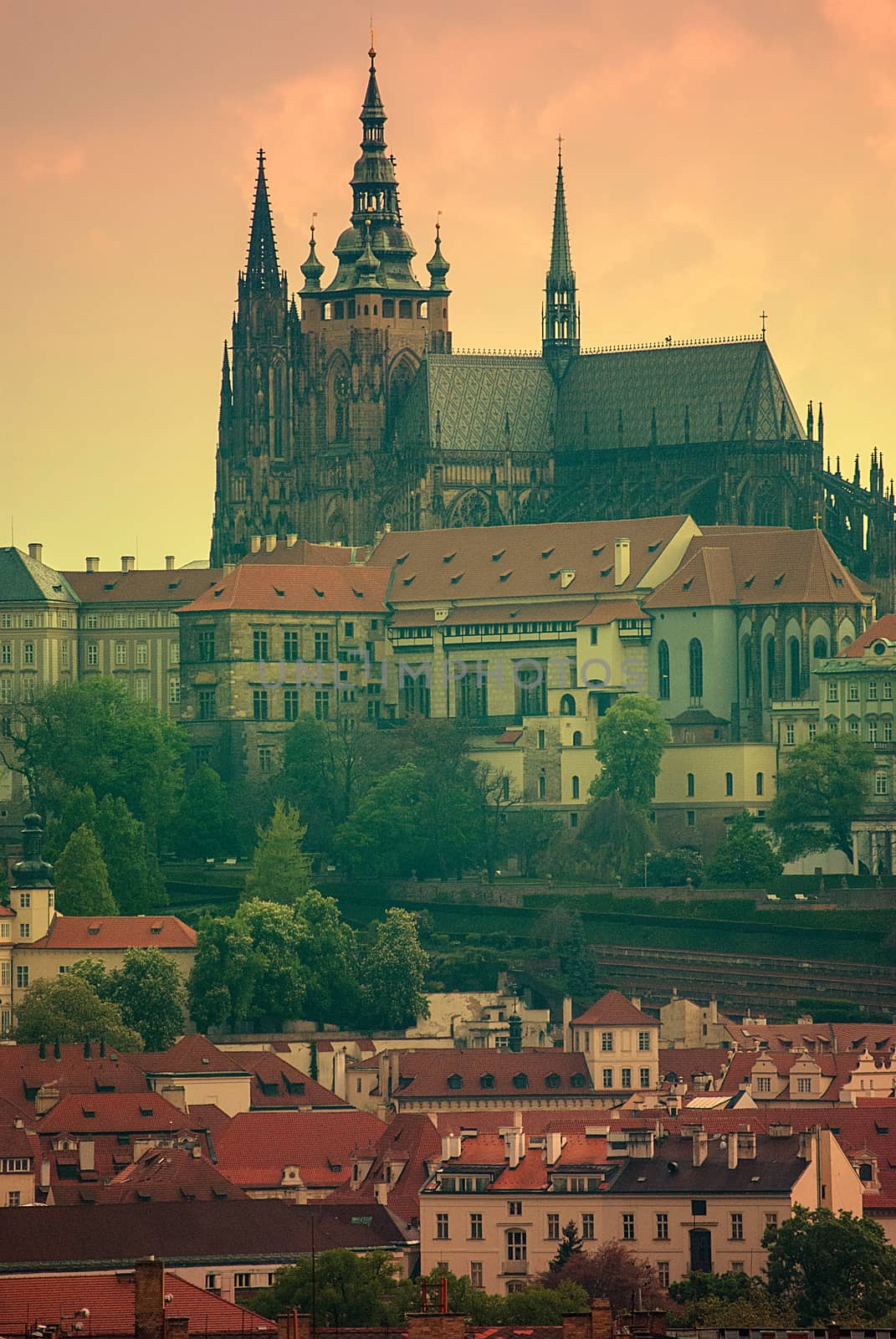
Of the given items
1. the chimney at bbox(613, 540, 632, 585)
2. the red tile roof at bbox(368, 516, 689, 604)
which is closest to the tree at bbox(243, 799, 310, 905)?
the chimney at bbox(613, 540, 632, 585)

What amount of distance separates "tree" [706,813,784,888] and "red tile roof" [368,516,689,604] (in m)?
19.2

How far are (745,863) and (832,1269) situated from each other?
224 feet

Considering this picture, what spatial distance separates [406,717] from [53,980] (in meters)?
35.7

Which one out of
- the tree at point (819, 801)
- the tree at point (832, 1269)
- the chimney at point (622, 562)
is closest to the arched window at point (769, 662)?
the chimney at point (622, 562)

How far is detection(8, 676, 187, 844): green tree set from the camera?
184m

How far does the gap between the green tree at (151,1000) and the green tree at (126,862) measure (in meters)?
16.8

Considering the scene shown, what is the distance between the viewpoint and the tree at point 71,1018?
15175 centimetres

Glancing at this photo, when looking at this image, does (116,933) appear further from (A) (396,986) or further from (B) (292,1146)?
(B) (292,1146)

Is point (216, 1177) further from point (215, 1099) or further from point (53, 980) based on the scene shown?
point (53, 980)

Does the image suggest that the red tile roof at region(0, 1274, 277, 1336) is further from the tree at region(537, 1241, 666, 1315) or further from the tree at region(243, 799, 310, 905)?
the tree at region(243, 799, 310, 905)

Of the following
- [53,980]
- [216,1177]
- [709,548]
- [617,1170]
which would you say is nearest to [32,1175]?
[216,1177]

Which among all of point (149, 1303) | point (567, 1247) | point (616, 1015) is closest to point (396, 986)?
point (616, 1015)

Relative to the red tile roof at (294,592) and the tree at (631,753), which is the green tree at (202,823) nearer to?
the red tile roof at (294,592)

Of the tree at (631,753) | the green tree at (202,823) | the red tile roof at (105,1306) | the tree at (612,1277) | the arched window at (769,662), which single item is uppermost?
the arched window at (769,662)
